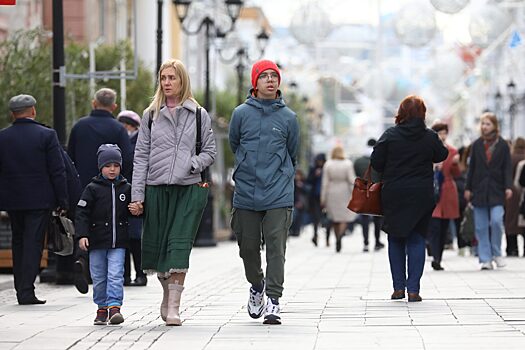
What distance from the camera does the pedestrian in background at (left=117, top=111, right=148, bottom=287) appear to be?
51.6 ft

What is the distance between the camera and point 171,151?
11.0 m

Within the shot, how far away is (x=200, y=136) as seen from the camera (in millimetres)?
11141

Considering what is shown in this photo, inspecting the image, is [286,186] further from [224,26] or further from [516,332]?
[224,26]

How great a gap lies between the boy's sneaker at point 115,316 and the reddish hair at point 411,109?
363 centimetres

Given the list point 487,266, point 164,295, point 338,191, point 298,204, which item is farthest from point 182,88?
point 298,204

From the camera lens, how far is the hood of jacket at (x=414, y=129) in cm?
1361

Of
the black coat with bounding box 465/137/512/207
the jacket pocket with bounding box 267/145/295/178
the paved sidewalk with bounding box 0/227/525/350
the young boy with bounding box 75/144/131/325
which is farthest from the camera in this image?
the black coat with bounding box 465/137/512/207

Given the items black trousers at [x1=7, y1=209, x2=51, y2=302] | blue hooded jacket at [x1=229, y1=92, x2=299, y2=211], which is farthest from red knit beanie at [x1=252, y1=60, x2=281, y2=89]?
black trousers at [x1=7, y1=209, x2=51, y2=302]

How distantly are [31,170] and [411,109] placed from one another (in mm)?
3364

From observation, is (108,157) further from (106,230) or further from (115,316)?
(115,316)

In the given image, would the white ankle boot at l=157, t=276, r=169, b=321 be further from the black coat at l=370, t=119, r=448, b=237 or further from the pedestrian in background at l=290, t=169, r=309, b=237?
the pedestrian in background at l=290, t=169, r=309, b=237

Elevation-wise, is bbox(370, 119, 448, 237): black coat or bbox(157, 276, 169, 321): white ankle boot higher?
bbox(370, 119, 448, 237): black coat

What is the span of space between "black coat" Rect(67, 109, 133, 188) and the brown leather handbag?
247 cm

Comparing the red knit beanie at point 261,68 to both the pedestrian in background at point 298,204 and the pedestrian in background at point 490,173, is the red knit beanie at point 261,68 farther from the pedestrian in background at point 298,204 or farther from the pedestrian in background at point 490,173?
the pedestrian in background at point 298,204
